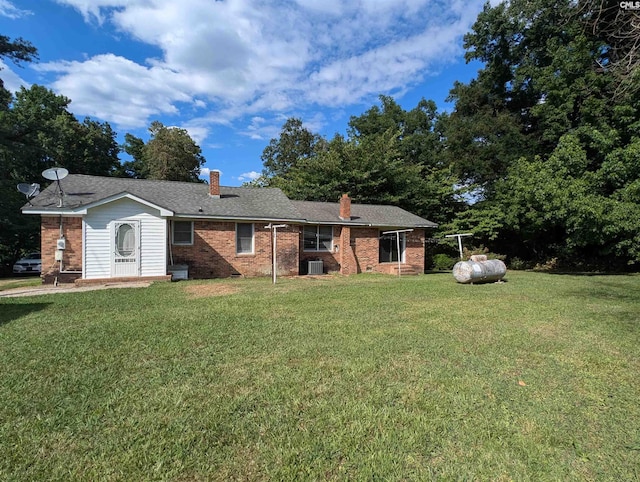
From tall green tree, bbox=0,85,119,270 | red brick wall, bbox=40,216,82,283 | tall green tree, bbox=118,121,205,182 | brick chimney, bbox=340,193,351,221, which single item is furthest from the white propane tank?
tall green tree, bbox=118,121,205,182

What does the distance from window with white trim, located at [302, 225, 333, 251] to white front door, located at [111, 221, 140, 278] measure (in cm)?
736

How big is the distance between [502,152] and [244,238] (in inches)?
689

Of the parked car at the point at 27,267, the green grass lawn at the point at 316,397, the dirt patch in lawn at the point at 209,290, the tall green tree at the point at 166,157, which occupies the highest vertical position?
the tall green tree at the point at 166,157

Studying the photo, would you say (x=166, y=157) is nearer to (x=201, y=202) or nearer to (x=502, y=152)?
(x=201, y=202)

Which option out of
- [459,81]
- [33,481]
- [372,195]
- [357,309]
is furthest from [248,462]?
[459,81]

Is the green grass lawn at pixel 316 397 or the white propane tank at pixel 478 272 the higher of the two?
the white propane tank at pixel 478 272

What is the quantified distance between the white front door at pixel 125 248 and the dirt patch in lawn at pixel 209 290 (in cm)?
278

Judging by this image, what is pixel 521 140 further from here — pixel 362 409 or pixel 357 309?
pixel 362 409

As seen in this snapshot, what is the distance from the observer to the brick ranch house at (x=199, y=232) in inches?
475

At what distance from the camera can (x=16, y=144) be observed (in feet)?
65.9

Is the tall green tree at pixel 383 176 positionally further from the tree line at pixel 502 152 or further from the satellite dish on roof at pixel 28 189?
the satellite dish on roof at pixel 28 189

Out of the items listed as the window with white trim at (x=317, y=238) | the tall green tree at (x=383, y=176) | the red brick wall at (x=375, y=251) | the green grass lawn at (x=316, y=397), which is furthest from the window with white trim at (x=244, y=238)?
the tall green tree at (x=383, y=176)

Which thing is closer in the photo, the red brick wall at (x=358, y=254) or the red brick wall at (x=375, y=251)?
the red brick wall at (x=358, y=254)

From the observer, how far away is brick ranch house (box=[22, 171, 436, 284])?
12055 mm
